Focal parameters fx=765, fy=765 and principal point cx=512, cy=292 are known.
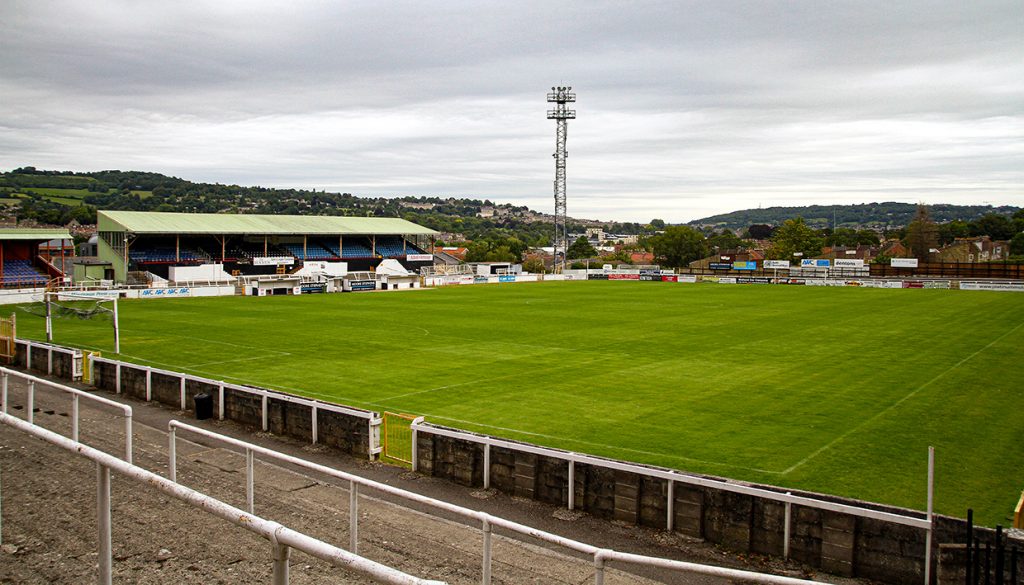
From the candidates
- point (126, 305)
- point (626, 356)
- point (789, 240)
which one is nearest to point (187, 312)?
point (126, 305)

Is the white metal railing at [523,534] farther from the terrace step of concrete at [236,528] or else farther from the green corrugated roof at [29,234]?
the green corrugated roof at [29,234]

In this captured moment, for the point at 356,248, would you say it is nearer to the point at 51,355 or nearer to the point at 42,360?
the point at 42,360

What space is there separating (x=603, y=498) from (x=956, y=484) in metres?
7.52

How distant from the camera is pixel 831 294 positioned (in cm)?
7056

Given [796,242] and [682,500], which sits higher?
[796,242]

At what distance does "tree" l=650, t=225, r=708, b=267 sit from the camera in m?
142

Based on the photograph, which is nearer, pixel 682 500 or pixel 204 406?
pixel 682 500

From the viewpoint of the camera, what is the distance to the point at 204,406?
20.5 meters

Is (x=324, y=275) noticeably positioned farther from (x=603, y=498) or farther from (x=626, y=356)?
(x=603, y=498)

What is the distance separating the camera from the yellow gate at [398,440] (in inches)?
667

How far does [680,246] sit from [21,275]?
106 metres

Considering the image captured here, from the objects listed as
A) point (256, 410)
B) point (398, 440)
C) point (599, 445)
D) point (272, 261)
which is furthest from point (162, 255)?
point (599, 445)

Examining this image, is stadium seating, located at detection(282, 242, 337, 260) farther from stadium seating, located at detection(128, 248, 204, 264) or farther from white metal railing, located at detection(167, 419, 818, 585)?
white metal railing, located at detection(167, 419, 818, 585)

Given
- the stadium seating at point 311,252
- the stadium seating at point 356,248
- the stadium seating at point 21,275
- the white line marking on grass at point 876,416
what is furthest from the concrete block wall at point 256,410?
the stadium seating at point 356,248
